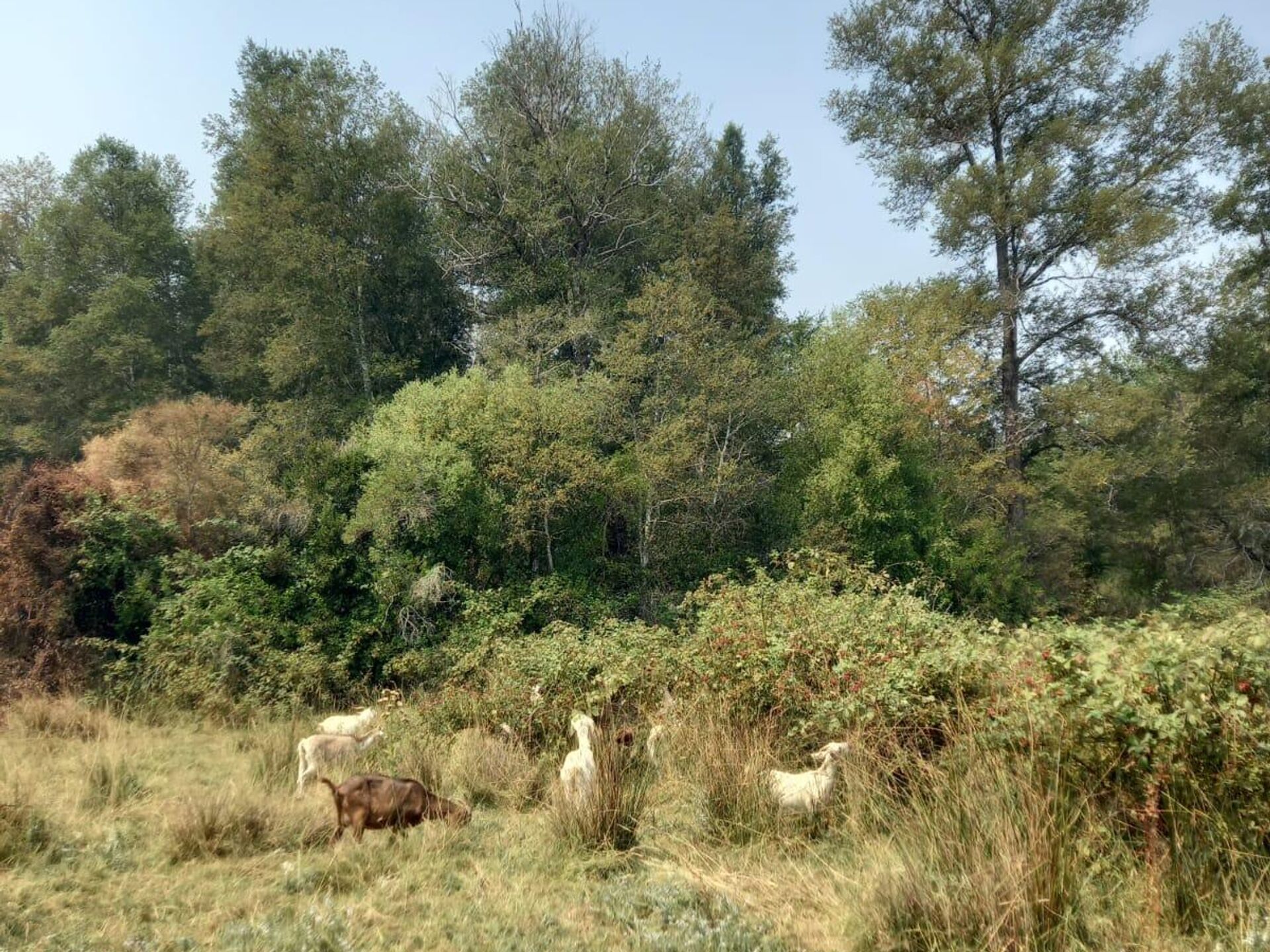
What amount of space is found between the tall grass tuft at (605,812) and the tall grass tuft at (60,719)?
5131 mm

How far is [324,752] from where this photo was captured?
5207mm

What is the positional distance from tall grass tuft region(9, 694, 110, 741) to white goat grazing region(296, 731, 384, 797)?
8.93 ft

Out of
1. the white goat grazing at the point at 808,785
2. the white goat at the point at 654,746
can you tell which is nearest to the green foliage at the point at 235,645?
the white goat at the point at 654,746

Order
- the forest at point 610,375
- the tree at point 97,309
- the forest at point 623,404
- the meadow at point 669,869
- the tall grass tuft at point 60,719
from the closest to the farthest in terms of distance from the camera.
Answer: the meadow at point 669,869, the tall grass tuft at point 60,719, the forest at point 623,404, the forest at point 610,375, the tree at point 97,309

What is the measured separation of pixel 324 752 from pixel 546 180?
48.9 feet

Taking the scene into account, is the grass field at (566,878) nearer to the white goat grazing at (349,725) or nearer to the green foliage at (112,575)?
the white goat grazing at (349,725)

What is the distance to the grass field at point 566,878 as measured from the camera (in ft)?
8.64

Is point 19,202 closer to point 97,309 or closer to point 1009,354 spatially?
point 97,309

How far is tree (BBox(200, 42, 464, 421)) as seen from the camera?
59.0 feet

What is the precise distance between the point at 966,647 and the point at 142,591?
11102mm

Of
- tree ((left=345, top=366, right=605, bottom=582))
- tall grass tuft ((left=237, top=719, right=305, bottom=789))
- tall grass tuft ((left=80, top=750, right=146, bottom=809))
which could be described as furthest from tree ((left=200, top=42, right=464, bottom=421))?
tall grass tuft ((left=80, top=750, right=146, bottom=809))

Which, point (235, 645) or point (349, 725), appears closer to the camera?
point (349, 725)

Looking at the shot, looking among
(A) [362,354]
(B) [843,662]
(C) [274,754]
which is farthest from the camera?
(A) [362,354]

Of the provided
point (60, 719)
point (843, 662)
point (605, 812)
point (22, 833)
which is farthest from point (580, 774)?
point (60, 719)
